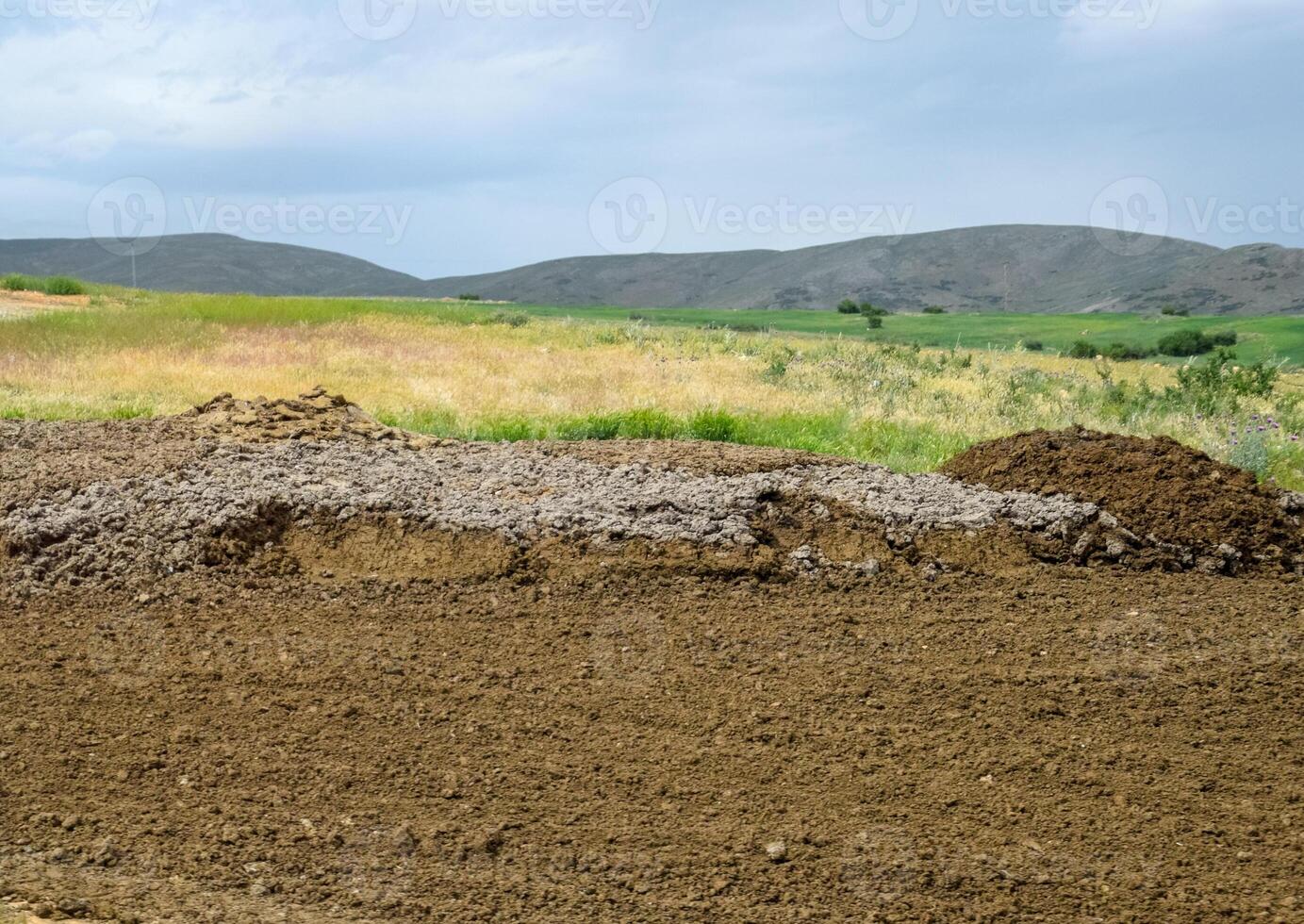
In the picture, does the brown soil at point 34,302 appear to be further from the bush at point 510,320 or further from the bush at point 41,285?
the bush at point 510,320

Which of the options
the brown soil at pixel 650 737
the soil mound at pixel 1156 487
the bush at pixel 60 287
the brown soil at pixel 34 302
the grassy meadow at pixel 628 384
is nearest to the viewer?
the brown soil at pixel 650 737

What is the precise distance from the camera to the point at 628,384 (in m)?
12.0

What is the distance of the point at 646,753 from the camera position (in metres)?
3.88

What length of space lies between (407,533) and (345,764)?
189 cm

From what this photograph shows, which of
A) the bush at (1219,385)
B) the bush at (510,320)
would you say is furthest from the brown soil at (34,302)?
the bush at (1219,385)

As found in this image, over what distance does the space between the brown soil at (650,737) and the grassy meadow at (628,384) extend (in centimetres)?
324

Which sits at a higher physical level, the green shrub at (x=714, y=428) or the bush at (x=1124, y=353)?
the bush at (x=1124, y=353)

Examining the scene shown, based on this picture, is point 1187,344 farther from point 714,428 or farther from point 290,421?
point 290,421

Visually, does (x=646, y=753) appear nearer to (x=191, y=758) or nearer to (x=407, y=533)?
(x=191, y=758)

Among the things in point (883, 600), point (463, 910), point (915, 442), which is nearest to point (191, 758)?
point (463, 910)

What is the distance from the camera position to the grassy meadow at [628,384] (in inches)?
364

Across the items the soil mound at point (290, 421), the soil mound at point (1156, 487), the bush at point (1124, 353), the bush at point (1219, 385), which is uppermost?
the bush at point (1124, 353)

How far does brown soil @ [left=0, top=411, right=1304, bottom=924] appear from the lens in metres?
3.23

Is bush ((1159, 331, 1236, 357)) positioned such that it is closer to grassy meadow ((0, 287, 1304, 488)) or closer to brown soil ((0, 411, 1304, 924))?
grassy meadow ((0, 287, 1304, 488))
